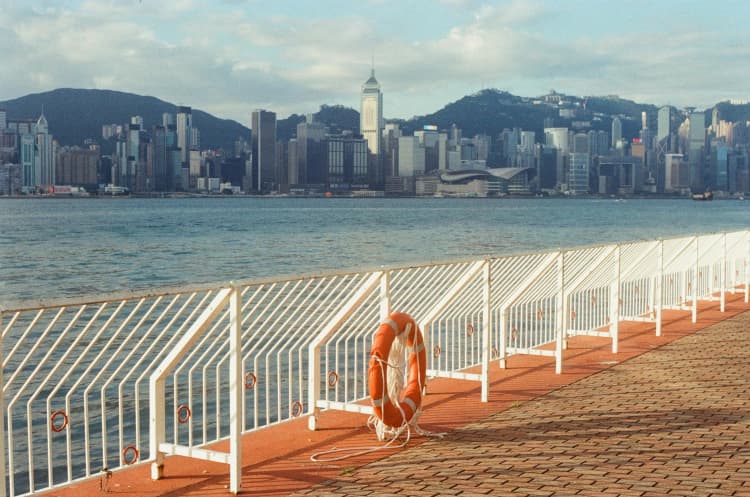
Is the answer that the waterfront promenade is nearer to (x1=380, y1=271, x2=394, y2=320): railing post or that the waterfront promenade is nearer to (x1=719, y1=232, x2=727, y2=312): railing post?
(x1=380, y1=271, x2=394, y2=320): railing post

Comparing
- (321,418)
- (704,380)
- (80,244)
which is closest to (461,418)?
(321,418)

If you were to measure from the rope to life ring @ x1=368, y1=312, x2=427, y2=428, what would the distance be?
0.05ft

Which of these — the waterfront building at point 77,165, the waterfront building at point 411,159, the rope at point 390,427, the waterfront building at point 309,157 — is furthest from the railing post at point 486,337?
the waterfront building at point 411,159

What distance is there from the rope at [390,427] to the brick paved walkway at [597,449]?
17 cm

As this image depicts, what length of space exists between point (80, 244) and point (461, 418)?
2026 inches

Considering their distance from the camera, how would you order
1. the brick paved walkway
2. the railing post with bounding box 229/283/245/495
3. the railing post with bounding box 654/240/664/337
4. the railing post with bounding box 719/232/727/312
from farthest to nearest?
1. the railing post with bounding box 719/232/727/312
2. the railing post with bounding box 654/240/664/337
3. the railing post with bounding box 229/283/245/495
4. the brick paved walkway

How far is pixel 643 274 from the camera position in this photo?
12.7 metres

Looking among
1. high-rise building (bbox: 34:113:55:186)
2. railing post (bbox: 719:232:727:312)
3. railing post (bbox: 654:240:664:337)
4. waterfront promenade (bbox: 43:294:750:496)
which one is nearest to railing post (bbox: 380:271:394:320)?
waterfront promenade (bbox: 43:294:750:496)

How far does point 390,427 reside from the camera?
6.36 meters

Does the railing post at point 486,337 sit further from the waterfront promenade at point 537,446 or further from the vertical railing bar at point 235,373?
the vertical railing bar at point 235,373

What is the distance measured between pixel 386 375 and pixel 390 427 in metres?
0.38

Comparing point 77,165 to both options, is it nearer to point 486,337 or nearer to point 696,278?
point 696,278

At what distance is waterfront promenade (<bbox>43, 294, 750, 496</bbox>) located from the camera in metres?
5.35

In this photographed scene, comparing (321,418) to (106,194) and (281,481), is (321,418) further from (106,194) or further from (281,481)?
(106,194)
